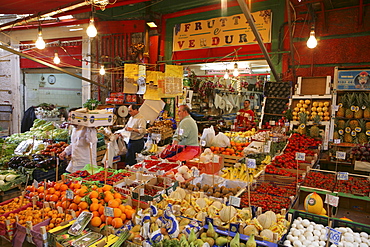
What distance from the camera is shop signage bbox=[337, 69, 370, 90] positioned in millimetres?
6273

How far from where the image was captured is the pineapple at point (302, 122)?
6.66 m

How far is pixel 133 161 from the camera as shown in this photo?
6.84 metres

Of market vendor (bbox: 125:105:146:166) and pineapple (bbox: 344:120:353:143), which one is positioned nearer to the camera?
pineapple (bbox: 344:120:353:143)

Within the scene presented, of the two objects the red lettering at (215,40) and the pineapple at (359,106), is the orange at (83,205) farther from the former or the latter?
the red lettering at (215,40)

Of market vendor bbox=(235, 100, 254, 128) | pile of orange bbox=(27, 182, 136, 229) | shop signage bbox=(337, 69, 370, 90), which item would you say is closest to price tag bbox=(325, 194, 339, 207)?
pile of orange bbox=(27, 182, 136, 229)

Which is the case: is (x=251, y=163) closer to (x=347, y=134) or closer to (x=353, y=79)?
(x=347, y=134)

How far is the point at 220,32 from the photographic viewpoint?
8.98 metres

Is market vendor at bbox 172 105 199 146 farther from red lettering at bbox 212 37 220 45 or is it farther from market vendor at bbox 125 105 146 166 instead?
red lettering at bbox 212 37 220 45

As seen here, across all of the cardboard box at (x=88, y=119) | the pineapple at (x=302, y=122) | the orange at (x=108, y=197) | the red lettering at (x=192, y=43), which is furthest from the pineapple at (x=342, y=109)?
the orange at (x=108, y=197)

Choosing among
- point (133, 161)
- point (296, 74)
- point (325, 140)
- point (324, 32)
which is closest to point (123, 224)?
point (133, 161)

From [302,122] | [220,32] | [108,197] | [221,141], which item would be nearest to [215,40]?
[220,32]

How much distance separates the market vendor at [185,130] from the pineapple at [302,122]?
294 cm

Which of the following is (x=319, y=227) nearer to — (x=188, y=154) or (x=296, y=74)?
(x=188, y=154)

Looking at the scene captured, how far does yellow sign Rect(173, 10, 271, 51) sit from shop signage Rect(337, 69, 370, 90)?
2492 millimetres
